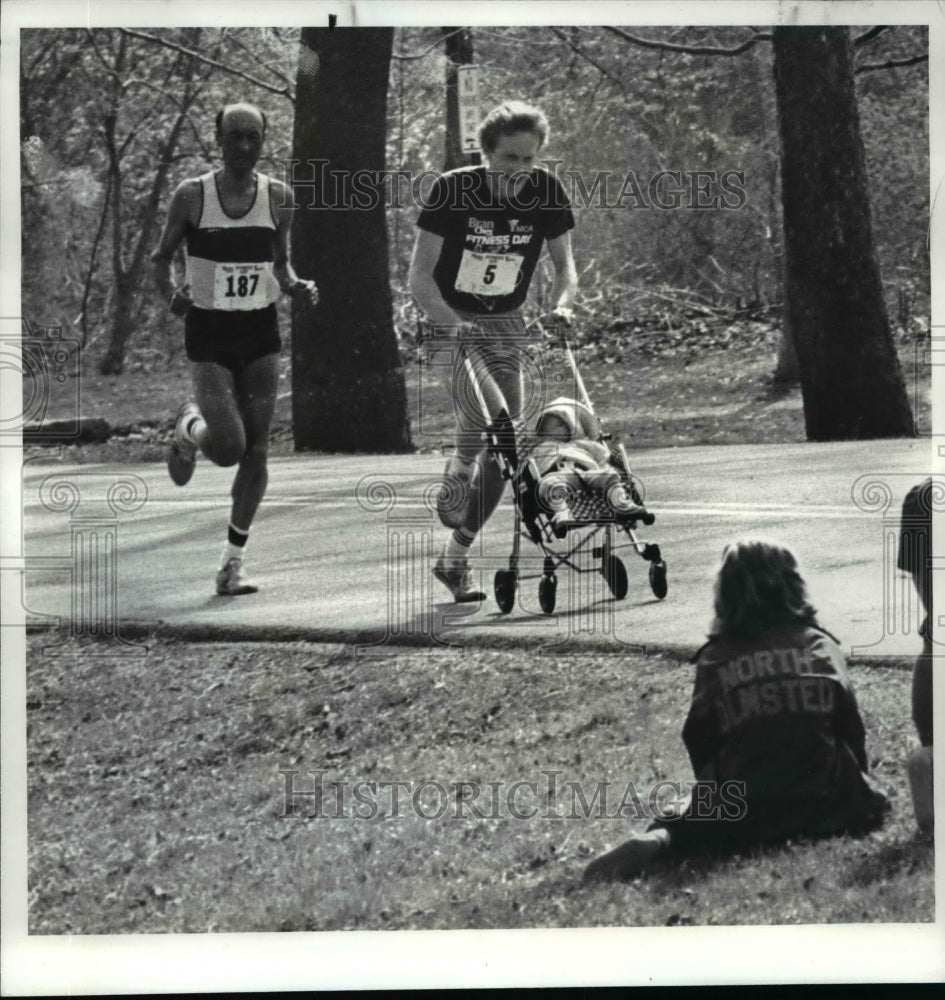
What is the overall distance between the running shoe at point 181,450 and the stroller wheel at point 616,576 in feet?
5.20

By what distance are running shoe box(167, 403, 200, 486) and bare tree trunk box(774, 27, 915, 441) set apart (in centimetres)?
229

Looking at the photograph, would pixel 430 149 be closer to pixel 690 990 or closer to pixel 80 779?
pixel 80 779

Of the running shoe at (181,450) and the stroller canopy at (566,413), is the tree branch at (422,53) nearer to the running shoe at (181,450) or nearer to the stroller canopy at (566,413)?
the stroller canopy at (566,413)

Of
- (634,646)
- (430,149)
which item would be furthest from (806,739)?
(430,149)

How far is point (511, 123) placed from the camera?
6.89 m

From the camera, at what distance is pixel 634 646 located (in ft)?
22.6

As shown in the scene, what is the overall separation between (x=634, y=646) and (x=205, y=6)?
2831 millimetres

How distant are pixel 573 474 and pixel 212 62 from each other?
2014 millimetres

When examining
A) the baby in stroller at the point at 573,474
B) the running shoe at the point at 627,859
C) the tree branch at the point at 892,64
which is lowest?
the running shoe at the point at 627,859

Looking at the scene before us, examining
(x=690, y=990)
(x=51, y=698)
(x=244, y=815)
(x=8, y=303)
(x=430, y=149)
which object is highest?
(x=430, y=149)

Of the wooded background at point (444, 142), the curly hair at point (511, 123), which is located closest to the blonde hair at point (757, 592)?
the wooded background at point (444, 142)

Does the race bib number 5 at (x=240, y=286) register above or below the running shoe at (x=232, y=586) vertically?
above

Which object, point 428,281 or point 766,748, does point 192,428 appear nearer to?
point 428,281

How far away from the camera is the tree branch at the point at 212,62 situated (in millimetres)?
6805
